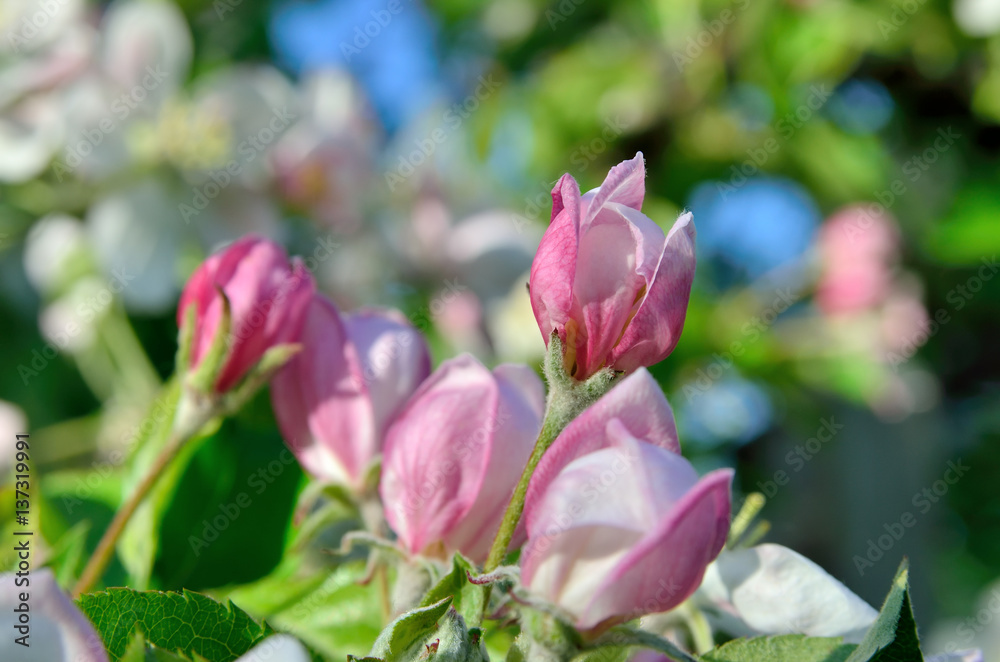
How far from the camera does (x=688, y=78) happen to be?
186 cm

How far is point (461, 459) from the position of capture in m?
0.41

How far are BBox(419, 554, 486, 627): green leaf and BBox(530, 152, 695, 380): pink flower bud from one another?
9cm

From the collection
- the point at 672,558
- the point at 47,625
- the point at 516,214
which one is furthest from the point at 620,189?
the point at 516,214

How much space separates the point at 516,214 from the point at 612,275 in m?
1.37

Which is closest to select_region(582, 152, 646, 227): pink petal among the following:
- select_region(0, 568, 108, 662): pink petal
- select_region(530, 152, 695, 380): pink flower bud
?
select_region(530, 152, 695, 380): pink flower bud

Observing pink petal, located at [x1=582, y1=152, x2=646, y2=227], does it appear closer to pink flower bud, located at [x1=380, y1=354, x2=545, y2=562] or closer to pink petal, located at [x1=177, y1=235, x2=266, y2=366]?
pink flower bud, located at [x1=380, y1=354, x2=545, y2=562]

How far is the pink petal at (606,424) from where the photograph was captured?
0.33 meters

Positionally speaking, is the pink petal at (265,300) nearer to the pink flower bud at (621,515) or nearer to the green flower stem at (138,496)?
the green flower stem at (138,496)

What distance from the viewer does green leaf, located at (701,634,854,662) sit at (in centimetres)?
33

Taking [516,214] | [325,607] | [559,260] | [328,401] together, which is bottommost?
[516,214]

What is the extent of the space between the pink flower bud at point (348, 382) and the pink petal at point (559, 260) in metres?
0.15

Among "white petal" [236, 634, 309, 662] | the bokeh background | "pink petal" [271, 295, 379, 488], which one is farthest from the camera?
the bokeh background

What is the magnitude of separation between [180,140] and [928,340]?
1.85 metres

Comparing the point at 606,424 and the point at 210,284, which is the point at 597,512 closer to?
the point at 606,424
